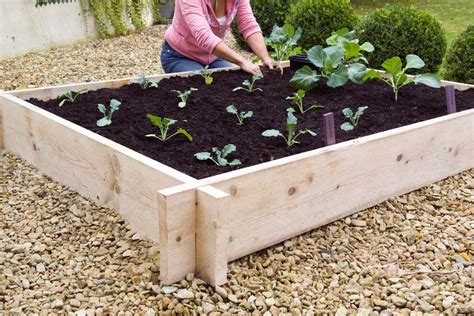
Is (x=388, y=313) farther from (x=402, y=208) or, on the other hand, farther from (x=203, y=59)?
(x=203, y=59)

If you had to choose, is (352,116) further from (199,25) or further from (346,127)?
(199,25)

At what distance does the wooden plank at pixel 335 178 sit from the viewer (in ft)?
8.30

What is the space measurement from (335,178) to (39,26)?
19.1 ft

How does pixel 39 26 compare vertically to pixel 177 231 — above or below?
below

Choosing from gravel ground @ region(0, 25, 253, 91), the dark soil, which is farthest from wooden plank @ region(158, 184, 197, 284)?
gravel ground @ region(0, 25, 253, 91)

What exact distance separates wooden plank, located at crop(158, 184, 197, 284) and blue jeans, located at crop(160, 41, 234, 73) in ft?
8.33

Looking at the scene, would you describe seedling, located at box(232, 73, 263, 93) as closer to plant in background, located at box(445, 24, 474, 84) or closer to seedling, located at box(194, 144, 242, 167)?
seedling, located at box(194, 144, 242, 167)

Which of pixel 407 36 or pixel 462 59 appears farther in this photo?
pixel 407 36

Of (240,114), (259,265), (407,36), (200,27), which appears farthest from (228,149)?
(407,36)

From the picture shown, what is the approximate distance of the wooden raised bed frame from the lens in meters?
2.32

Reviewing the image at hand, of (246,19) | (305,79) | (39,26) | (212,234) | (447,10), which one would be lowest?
(447,10)

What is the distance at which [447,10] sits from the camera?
1452 centimetres

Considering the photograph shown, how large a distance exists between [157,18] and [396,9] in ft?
14.9

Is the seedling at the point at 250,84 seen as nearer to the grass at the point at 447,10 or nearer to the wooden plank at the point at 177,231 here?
the wooden plank at the point at 177,231
